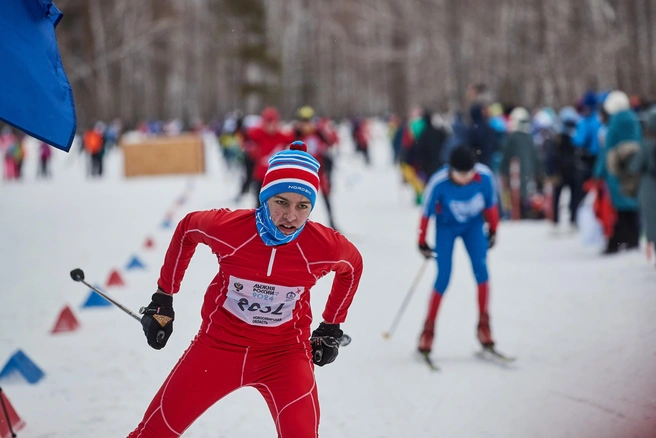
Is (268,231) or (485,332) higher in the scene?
(268,231)

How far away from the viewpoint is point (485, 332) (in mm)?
6633

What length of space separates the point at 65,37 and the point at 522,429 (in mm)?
42991

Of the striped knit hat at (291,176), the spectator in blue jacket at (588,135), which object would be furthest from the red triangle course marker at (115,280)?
the spectator in blue jacket at (588,135)

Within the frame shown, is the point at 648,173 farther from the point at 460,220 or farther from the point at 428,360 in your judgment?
the point at 428,360

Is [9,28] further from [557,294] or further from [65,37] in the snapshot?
[65,37]

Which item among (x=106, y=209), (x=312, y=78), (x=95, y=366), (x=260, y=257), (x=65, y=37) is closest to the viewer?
(x=260, y=257)

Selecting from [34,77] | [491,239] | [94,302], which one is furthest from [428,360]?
[94,302]

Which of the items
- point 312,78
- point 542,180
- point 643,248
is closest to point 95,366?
point 643,248

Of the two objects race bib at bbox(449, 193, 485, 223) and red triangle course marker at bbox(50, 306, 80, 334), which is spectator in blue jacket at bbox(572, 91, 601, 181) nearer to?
race bib at bbox(449, 193, 485, 223)

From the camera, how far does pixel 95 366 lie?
6578mm

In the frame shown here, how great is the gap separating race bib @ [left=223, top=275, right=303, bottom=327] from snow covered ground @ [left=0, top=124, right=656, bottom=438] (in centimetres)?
161

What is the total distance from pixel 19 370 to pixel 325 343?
330 centimetres

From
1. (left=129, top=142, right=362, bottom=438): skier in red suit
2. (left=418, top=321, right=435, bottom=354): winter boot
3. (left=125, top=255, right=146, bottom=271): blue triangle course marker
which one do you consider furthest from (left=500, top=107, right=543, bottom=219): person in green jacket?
(left=129, top=142, right=362, bottom=438): skier in red suit

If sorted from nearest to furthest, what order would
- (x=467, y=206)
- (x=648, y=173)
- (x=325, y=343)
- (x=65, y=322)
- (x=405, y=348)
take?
(x=325, y=343)
(x=467, y=206)
(x=405, y=348)
(x=65, y=322)
(x=648, y=173)
